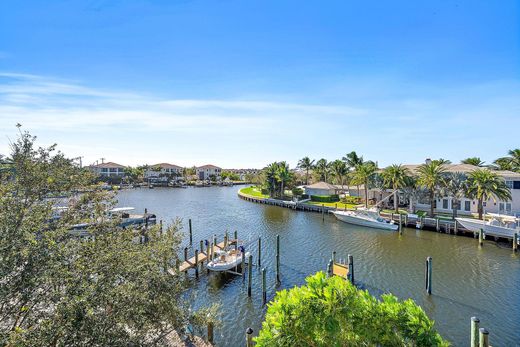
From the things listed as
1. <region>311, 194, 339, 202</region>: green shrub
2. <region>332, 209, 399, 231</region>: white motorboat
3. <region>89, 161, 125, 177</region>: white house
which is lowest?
<region>332, 209, 399, 231</region>: white motorboat

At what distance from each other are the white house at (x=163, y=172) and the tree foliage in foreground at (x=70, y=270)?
468ft

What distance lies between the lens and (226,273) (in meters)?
25.8

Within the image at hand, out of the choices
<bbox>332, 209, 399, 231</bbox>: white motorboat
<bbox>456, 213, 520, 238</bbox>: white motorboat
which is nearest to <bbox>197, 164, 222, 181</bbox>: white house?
<bbox>332, 209, 399, 231</bbox>: white motorboat

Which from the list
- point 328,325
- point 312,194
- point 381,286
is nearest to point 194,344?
point 328,325

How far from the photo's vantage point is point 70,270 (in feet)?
27.5

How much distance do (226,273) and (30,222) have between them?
19.2m

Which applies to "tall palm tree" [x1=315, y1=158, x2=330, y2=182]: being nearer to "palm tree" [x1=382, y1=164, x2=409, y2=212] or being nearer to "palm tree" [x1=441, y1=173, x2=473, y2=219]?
"palm tree" [x1=382, y1=164, x2=409, y2=212]

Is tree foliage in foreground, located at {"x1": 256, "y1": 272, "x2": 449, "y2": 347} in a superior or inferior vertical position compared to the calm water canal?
superior

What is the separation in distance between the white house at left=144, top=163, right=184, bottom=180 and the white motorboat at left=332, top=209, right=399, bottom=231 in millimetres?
118474

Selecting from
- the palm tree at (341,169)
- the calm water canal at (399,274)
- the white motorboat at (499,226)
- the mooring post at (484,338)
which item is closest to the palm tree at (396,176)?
the calm water canal at (399,274)

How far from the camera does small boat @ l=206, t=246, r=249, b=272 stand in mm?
25156

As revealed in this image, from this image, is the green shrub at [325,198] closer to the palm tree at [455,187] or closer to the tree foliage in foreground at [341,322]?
the palm tree at [455,187]

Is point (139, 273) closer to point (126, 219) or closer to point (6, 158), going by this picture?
point (6, 158)

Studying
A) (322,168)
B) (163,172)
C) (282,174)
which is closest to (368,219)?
(282,174)
